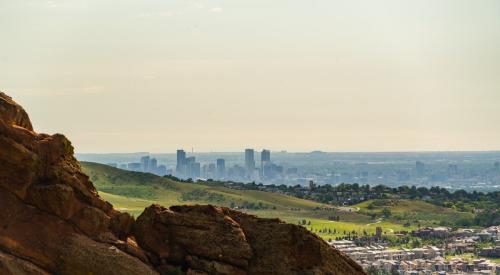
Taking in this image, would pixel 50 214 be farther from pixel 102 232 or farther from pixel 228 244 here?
pixel 228 244

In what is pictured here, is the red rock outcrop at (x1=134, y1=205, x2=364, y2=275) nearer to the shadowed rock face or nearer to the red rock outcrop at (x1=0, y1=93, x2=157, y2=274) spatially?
the shadowed rock face

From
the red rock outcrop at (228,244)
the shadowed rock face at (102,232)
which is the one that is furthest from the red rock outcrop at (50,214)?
the red rock outcrop at (228,244)

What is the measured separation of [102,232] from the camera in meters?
49.8

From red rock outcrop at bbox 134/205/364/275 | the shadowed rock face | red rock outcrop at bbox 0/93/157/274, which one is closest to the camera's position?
red rock outcrop at bbox 0/93/157/274

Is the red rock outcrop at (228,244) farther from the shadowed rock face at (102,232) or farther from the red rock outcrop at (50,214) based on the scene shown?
the red rock outcrop at (50,214)

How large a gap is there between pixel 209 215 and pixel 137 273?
5322 millimetres

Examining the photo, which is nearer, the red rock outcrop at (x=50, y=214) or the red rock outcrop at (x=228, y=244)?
the red rock outcrop at (x=50, y=214)

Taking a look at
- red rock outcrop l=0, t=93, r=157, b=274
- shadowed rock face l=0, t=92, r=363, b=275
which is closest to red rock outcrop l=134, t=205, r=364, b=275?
shadowed rock face l=0, t=92, r=363, b=275

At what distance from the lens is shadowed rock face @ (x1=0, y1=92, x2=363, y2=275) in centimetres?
4766

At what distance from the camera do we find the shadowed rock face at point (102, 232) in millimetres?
47656

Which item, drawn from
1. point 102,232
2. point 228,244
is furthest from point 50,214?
point 228,244

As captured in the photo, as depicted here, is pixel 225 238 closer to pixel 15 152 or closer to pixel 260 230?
pixel 260 230

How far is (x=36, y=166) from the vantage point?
162ft

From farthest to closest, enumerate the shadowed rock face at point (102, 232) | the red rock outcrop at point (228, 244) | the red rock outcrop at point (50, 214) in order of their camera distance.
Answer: the red rock outcrop at point (228, 244)
the shadowed rock face at point (102, 232)
the red rock outcrop at point (50, 214)
